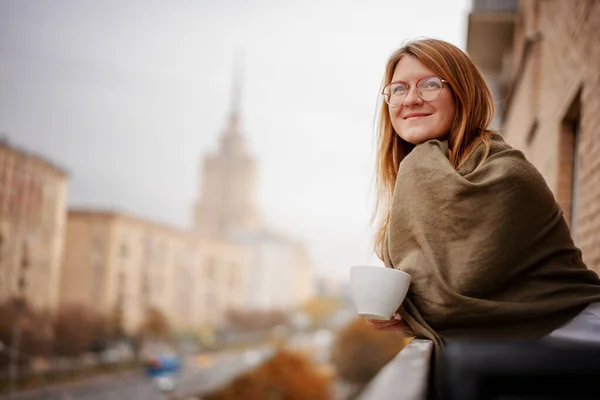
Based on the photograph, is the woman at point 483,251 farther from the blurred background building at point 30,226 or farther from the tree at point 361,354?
the tree at point 361,354

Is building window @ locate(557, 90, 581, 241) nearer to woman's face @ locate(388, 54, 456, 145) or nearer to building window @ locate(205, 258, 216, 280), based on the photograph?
woman's face @ locate(388, 54, 456, 145)

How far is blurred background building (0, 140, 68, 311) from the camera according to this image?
24.6 meters

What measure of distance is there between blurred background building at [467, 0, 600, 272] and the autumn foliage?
1428 inches

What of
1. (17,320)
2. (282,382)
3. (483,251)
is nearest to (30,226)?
(17,320)

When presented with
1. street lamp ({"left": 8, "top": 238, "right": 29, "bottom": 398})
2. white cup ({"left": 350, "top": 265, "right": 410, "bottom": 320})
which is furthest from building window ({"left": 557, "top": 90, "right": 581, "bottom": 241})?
street lamp ({"left": 8, "top": 238, "right": 29, "bottom": 398})

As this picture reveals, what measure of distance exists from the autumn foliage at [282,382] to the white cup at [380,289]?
3890 cm

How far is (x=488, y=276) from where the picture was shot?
916mm

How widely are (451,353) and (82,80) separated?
56975mm

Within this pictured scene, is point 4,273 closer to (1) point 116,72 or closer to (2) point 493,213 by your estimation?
(2) point 493,213

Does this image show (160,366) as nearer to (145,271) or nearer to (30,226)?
(145,271)

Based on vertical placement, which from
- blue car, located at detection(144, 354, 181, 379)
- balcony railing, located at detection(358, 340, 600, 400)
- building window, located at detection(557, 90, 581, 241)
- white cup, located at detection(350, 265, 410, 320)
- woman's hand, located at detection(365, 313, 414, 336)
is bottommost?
blue car, located at detection(144, 354, 181, 379)

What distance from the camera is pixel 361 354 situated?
34469 mm

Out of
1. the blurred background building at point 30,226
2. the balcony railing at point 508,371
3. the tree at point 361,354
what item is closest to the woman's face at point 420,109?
the balcony railing at point 508,371

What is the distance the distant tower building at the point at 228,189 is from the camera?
59156 millimetres
